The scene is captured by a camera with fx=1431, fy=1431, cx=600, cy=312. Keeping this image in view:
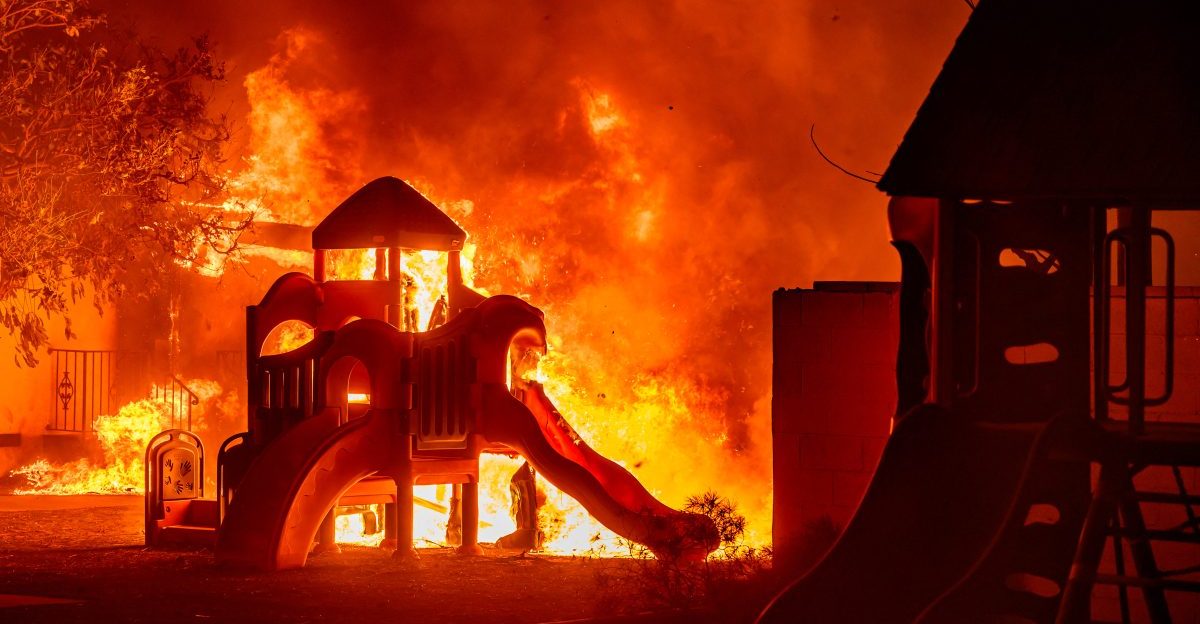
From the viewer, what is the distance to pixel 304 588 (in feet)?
34.6

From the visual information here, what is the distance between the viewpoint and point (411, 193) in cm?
1396

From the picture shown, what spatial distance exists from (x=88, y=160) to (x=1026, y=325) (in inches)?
525

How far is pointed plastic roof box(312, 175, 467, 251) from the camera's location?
13805mm

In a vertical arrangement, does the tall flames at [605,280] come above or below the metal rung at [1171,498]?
above

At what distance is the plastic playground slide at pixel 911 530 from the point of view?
639 centimetres

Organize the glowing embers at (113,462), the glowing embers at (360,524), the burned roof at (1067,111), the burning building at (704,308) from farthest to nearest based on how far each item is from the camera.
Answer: the glowing embers at (113,462)
the glowing embers at (360,524)
the burning building at (704,308)
the burned roof at (1067,111)

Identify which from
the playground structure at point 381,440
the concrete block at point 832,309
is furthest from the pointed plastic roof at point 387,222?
the concrete block at point 832,309

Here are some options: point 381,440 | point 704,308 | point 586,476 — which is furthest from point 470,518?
point 704,308

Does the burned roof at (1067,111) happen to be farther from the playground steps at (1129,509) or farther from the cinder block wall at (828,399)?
the cinder block wall at (828,399)

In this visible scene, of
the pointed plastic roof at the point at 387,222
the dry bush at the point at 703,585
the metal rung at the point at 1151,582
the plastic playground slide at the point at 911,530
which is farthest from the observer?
the pointed plastic roof at the point at 387,222

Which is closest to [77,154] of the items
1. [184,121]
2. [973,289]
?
[184,121]

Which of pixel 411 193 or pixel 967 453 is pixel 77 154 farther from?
pixel 967 453

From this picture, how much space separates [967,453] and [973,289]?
76 centimetres

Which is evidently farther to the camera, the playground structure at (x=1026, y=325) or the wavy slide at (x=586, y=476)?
the wavy slide at (x=586, y=476)
